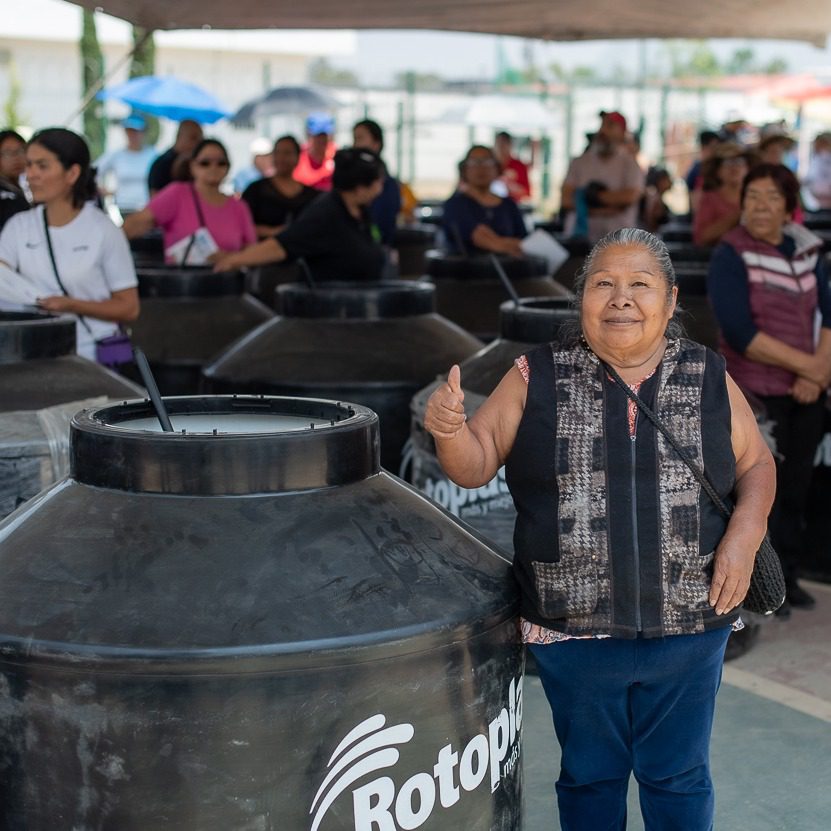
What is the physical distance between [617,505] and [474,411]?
193 cm

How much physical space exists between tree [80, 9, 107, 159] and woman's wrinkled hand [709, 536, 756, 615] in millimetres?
20481

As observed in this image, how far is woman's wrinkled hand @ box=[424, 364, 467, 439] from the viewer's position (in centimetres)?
276

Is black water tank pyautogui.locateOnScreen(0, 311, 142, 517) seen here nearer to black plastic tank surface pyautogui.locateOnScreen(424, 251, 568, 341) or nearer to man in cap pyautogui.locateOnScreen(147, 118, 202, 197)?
black plastic tank surface pyautogui.locateOnScreen(424, 251, 568, 341)

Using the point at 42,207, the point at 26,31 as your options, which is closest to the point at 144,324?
the point at 42,207

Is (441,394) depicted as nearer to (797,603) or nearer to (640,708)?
(640,708)

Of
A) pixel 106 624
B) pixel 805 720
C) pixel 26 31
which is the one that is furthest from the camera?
pixel 26 31

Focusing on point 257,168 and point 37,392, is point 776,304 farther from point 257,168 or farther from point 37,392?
point 257,168

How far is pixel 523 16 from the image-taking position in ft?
30.2

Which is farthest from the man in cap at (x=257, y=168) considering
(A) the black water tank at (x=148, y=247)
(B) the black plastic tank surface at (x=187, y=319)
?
(B) the black plastic tank surface at (x=187, y=319)

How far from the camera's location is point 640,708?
3.00 meters

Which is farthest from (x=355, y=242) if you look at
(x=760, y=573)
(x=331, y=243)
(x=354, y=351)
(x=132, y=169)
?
(x=132, y=169)

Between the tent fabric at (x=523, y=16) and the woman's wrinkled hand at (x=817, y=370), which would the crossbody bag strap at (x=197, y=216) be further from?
the woman's wrinkled hand at (x=817, y=370)

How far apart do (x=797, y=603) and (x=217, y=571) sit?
395 centimetres

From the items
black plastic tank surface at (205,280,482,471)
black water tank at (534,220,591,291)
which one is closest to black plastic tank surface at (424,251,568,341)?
black plastic tank surface at (205,280,482,471)
